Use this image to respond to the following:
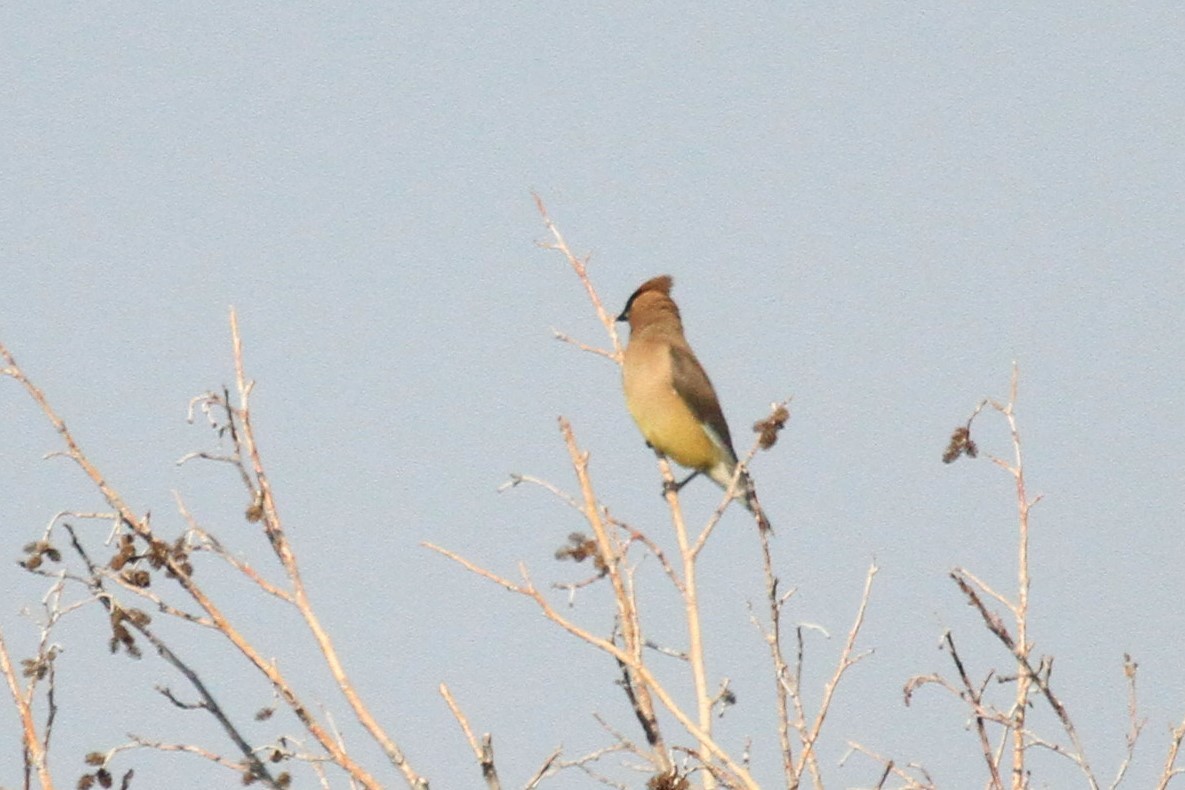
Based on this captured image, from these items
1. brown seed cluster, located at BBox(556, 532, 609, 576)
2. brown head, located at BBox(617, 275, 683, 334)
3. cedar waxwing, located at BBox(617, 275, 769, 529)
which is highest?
brown head, located at BBox(617, 275, 683, 334)

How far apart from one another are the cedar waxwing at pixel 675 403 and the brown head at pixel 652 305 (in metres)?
0.04

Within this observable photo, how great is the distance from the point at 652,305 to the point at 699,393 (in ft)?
1.96

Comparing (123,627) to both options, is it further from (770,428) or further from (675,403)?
(675,403)

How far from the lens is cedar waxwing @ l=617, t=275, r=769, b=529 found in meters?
7.19

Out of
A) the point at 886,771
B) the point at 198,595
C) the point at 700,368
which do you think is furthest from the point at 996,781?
the point at 700,368

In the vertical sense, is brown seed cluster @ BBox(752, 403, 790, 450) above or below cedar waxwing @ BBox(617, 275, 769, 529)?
below

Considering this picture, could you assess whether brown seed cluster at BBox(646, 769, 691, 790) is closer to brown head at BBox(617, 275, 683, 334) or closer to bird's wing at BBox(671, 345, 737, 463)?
bird's wing at BBox(671, 345, 737, 463)

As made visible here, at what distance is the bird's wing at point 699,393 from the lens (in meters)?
7.30

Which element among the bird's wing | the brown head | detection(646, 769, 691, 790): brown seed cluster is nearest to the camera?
detection(646, 769, 691, 790): brown seed cluster

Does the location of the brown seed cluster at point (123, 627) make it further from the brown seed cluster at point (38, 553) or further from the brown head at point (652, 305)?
the brown head at point (652, 305)

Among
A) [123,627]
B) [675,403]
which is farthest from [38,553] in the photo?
[675,403]

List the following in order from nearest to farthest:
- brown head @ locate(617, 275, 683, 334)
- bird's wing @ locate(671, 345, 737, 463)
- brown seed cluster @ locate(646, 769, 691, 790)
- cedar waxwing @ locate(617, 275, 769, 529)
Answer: brown seed cluster @ locate(646, 769, 691, 790) < cedar waxwing @ locate(617, 275, 769, 529) < bird's wing @ locate(671, 345, 737, 463) < brown head @ locate(617, 275, 683, 334)

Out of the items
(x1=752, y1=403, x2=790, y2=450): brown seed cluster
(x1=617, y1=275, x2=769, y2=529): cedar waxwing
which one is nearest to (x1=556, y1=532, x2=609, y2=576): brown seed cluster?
(x1=752, y1=403, x2=790, y2=450): brown seed cluster

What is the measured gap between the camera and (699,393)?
736 centimetres
